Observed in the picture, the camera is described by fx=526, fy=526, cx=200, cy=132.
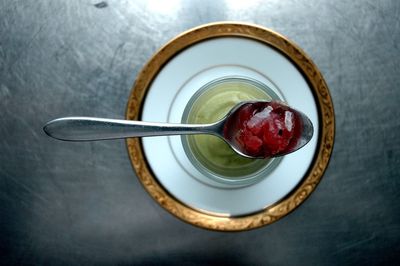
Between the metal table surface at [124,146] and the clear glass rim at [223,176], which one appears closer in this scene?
the clear glass rim at [223,176]

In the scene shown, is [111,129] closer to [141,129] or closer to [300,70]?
[141,129]

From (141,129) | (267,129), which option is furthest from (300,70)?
(141,129)

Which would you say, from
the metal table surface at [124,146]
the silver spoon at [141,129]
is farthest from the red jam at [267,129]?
the metal table surface at [124,146]

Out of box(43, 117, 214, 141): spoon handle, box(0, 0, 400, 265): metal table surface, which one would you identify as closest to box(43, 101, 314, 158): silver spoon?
box(43, 117, 214, 141): spoon handle

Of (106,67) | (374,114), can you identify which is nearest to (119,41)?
(106,67)

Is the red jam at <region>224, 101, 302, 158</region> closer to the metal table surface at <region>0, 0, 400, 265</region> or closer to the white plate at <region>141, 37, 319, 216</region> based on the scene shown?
the white plate at <region>141, 37, 319, 216</region>

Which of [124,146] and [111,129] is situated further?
[124,146]

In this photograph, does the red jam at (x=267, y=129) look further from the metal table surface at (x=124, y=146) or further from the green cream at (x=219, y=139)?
the metal table surface at (x=124, y=146)
